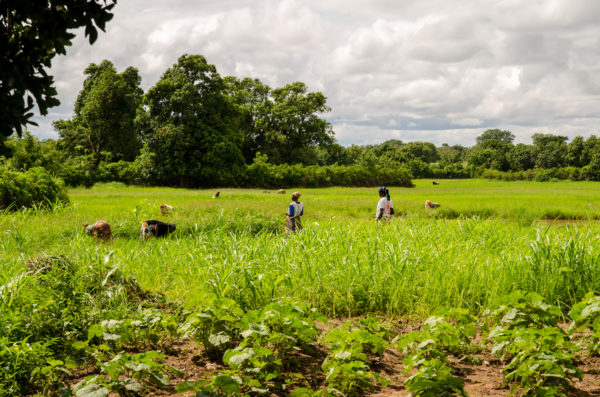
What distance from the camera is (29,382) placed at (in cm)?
377

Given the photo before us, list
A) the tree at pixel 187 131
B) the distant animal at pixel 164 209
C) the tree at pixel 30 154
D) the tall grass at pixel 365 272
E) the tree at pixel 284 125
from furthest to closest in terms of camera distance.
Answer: the tree at pixel 284 125 < the tree at pixel 187 131 < the tree at pixel 30 154 < the distant animal at pixel 164 209 < the tall grass at pixel 365 272

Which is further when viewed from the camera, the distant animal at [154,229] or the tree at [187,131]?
the tree at [187,131]

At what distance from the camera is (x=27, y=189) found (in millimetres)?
16078

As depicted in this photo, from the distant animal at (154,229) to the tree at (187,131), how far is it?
2964 centimetres

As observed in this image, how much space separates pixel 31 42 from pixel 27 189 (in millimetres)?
15317

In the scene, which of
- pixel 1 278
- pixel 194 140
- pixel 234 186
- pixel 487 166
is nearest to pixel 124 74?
pixel 194 140

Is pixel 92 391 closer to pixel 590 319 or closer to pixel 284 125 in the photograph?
pixel 590 319

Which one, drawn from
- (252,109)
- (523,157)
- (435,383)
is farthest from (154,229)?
(523,157)

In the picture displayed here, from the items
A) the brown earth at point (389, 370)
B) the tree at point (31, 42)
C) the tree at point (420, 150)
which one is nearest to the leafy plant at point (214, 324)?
the brown earth at point (389, 370)

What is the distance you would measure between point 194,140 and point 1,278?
1426 inches

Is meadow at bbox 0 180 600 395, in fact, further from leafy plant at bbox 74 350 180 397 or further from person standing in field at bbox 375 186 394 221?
person standing in field at bbox 375 186 394 221

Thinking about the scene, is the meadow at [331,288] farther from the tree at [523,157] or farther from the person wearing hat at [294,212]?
the tree at [523,157]

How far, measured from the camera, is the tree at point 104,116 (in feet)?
152

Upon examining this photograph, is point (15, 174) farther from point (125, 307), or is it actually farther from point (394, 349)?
point (394, 349)
